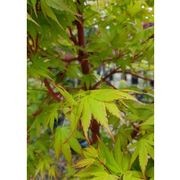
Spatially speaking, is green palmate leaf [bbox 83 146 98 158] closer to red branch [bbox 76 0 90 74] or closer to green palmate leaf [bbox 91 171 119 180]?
green palmate leaf [bbox 91 171 119 180]

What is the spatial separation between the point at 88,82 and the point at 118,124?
0.18 metres

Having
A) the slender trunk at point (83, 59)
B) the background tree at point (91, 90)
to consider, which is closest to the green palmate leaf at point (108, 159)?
the background tree at point (91, 90)

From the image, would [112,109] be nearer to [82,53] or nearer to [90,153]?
[90,153]

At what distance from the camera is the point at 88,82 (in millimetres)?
972

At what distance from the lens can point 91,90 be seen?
0.69 m

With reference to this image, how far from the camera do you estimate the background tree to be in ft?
2.00

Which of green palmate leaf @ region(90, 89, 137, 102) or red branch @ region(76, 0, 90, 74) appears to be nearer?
green palmate leaf @ region(90, 89, 137, 102)

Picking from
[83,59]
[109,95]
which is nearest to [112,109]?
[109,95]

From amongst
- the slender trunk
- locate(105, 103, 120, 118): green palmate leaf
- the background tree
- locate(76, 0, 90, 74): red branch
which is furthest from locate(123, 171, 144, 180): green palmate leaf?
locate(76, 0, 90, 74): red branch

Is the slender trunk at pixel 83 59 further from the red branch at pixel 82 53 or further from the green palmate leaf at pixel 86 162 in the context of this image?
the green palmate leaf at pixel 86 162

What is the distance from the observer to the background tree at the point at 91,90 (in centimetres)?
61
